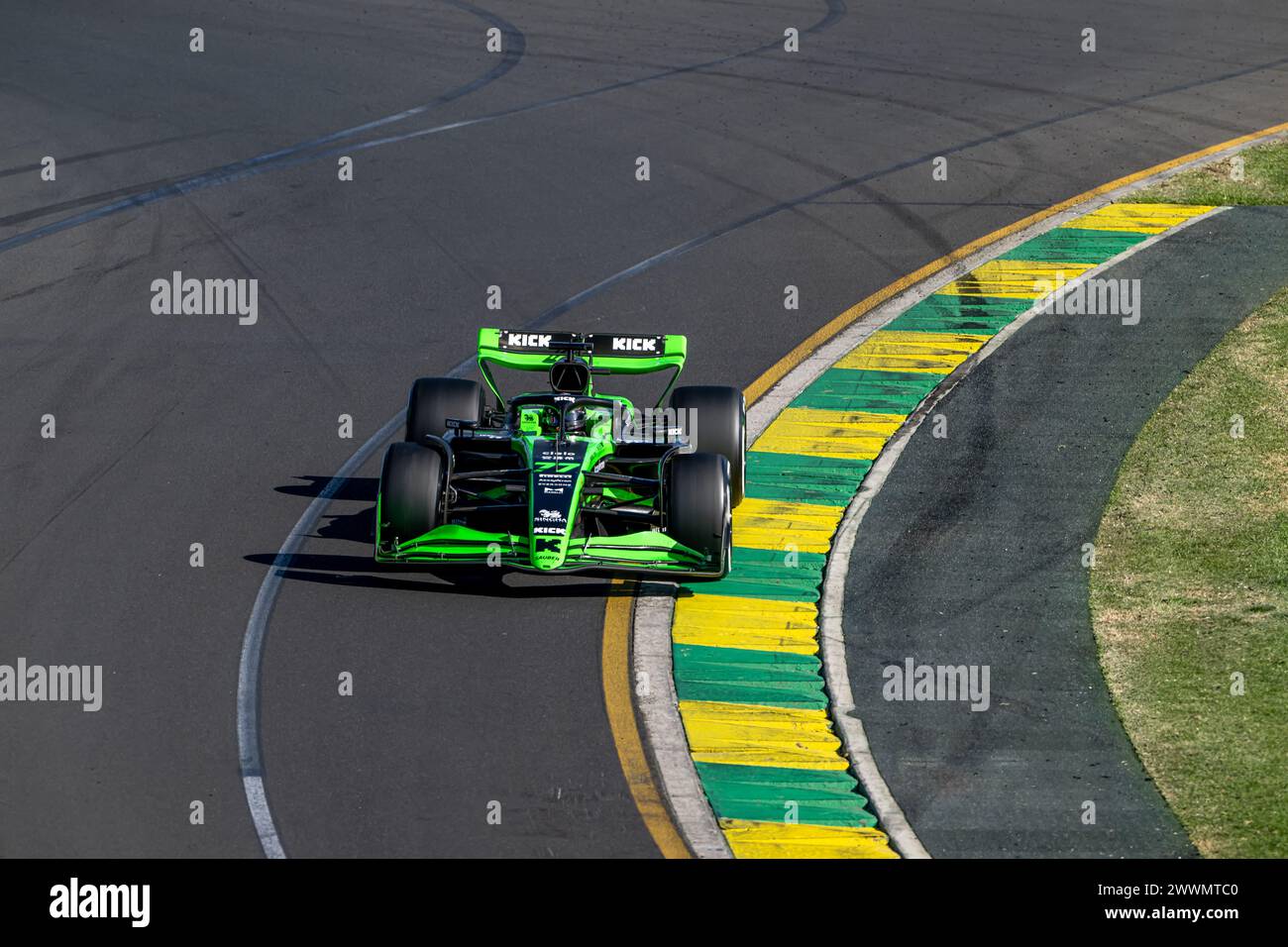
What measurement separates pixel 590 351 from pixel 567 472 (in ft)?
5.92

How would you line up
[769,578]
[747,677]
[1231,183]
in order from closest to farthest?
[747,677] → [769,578] → [1231,183]

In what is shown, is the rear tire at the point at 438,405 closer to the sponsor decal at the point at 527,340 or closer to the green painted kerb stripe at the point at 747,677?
the sponsor decal at the point at 527,340

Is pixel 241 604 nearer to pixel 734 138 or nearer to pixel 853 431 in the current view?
pixel 853 431

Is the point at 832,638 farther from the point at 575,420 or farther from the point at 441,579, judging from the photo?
the point at 441,579

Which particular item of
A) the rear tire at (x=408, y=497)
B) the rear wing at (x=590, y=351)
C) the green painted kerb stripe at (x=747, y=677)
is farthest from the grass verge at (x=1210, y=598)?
the rear tire at (x=408, y=497)

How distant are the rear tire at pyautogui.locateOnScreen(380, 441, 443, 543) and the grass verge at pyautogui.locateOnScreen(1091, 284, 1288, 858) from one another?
4.87 meters

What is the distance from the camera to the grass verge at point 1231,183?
2309 cm

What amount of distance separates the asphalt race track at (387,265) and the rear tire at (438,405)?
2.93 feet

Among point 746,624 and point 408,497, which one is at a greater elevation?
point 408,497

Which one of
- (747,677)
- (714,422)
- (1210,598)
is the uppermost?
(714,422)

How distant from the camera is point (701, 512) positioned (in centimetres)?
1280

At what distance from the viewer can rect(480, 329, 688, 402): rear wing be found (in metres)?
14.6
